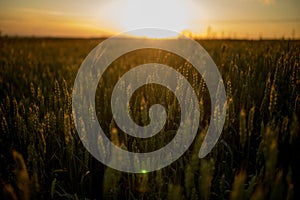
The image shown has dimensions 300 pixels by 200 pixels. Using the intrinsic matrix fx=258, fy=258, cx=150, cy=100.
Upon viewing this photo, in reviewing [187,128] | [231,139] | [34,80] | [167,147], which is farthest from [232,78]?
[34,80]

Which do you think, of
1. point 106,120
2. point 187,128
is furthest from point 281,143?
point 106,120

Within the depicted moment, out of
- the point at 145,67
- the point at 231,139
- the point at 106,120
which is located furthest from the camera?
the point at 145,67

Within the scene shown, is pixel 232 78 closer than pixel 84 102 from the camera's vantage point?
No

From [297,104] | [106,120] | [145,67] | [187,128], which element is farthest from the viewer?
[145,67]

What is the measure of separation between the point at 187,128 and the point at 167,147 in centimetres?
29

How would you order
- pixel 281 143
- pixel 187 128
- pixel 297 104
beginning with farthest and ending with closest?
pixel 297 104, pixel 281 143, pixel 187 128

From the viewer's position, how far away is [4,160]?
4.40ft

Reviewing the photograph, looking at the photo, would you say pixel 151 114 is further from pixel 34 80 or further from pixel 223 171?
pixel 34 80

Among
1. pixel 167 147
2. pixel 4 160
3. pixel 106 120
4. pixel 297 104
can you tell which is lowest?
pixel 4 160

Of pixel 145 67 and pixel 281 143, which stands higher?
pixel 145 67

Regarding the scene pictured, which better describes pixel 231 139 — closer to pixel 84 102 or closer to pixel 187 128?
pixel 187 128

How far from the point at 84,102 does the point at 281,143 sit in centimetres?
100

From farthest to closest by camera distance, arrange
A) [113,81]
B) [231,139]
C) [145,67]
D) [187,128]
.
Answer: [113,81] → [145,67] → [231,139] → [187,128]

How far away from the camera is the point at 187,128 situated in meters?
1.00
